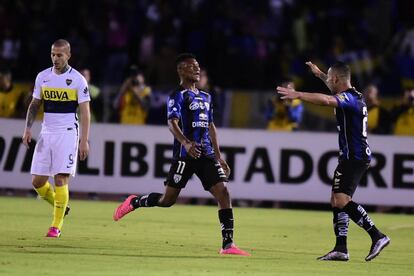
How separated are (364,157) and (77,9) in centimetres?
1525

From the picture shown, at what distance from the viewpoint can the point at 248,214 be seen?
1944 cm

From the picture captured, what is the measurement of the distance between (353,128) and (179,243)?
2.70 m

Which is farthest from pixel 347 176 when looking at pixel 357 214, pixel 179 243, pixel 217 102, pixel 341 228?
pixel 217 102

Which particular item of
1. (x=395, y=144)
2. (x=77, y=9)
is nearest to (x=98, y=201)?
(x=395, y=144)

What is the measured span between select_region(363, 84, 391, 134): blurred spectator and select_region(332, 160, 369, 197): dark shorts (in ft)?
28.7

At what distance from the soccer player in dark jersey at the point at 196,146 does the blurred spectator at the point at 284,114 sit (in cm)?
872

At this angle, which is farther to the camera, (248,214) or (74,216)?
(248,214)

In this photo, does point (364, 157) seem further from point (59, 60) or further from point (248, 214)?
point (248, 214)

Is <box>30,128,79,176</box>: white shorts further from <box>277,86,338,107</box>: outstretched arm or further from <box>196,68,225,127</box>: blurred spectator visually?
<box>196,68,225,127</box>: blurred spectator

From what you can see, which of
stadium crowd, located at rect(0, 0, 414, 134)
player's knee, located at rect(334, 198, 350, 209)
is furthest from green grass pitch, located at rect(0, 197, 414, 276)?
stadium crowd, located at rect(0, 0, 414, 134)

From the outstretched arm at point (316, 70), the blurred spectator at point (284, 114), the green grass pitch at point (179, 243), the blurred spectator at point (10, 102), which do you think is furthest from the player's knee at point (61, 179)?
the blurred spectator at point (284, 114)

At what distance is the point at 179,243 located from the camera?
13953mm

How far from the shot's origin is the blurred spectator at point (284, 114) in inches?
858

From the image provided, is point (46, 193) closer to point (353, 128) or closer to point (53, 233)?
point (53, 233)
